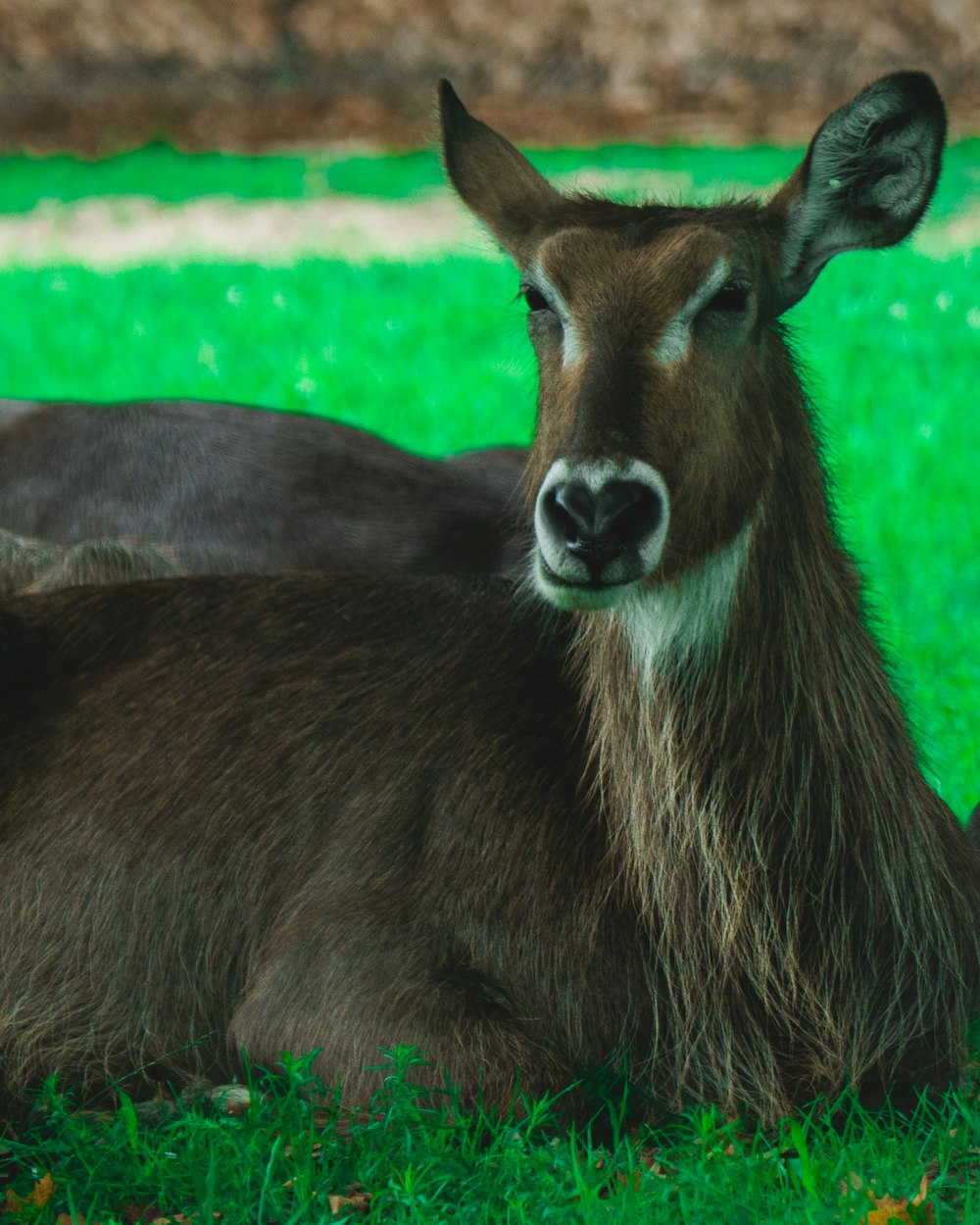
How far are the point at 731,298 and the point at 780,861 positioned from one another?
0.99m

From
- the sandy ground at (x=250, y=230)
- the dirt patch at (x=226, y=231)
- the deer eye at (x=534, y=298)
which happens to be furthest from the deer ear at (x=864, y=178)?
the dirt patch at (x=226, y=231)

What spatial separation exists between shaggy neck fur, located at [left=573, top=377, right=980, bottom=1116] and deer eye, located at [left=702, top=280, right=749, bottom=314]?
0.28 metres

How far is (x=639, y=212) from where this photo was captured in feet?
10.0

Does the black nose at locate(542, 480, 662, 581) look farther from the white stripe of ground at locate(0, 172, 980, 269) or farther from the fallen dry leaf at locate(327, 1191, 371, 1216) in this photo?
the white stripe of ground at locate(0, 172, 980, 269)

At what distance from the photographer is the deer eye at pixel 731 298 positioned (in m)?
2.93

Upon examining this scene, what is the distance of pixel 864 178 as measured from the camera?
3.13 metres

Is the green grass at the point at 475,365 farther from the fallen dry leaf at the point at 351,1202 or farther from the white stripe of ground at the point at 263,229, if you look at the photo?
the fallen dry leaf at the point at 351,1202

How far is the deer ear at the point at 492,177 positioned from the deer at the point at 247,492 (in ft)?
5.50

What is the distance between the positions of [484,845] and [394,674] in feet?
1.43

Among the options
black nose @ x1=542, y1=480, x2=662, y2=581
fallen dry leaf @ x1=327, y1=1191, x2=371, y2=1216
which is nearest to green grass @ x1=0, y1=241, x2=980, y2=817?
black nose @ x1=542, y1=480, x2=662, y2=581

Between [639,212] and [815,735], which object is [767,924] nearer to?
[815,735]

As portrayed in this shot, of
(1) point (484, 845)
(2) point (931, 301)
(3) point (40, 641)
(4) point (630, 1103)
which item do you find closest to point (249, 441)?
(3) point (40, 641)

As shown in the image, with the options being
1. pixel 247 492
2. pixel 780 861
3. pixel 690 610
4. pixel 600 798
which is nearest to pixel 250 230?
pixel 247 492

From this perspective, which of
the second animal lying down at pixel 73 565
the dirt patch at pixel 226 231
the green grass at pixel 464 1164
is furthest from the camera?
the dirt patch at pixel 226 231
